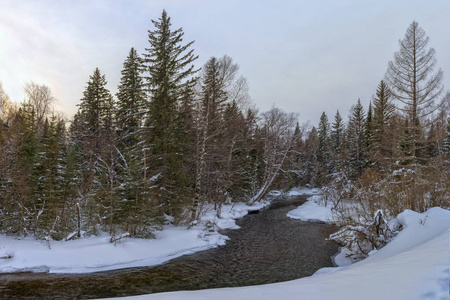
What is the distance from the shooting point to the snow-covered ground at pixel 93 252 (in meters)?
8.32

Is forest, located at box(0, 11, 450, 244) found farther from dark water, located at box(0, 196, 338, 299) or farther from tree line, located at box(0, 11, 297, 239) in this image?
dark water, located at box(0, 196, 338, 299)

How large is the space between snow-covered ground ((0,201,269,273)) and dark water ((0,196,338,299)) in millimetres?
469

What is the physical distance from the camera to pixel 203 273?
846cm

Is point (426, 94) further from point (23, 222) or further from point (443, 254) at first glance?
point (23, 222)

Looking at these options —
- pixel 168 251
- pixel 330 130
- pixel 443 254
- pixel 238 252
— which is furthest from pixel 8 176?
pixel 330 130

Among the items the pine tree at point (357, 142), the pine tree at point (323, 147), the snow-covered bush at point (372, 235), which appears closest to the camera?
the snow-covered bush at point (372, 235)

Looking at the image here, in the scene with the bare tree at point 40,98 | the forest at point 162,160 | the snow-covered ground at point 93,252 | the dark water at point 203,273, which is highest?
the bare tree at point 40,98

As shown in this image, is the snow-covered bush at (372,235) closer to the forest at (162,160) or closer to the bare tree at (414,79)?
the forest at (162,160)

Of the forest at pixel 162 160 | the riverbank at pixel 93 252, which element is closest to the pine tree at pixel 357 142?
the forest at pixel 162 160

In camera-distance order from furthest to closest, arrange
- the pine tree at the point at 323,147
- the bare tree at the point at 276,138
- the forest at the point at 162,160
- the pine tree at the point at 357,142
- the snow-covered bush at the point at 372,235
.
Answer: the pine tree at the point at 323,147 → the pine tree at the point at 357,142 → the bare tree at the point at 276,138 → the forest at the point at 162,160 → the snow-covered bush at the point at 372,235

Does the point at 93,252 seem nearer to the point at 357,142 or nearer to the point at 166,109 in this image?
the point at 166,109

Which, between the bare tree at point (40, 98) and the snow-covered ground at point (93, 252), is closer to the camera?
the snow-covered ground at point (93, 252)

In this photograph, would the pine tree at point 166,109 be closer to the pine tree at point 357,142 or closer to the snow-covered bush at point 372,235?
the snow-covered bush at point 372,235

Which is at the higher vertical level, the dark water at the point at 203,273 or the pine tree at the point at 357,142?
the pine tree at the point at 357,142
